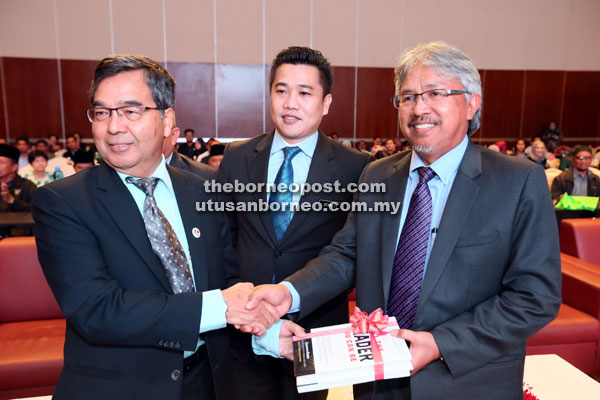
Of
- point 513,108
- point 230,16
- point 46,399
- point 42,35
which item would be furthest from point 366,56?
point 46,399

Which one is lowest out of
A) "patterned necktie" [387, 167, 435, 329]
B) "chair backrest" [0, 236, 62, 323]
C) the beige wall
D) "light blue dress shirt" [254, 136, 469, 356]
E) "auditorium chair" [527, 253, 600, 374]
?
"auditorium chair" [527, 253, 600, 374]

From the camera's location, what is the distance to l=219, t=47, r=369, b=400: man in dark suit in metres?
2.00

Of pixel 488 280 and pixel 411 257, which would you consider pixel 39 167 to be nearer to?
pixel 411 257

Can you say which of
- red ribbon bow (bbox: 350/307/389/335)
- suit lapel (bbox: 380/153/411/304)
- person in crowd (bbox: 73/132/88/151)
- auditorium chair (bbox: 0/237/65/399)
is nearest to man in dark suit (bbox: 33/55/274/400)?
red ribbon bow (bbox: 350/307/389/335)

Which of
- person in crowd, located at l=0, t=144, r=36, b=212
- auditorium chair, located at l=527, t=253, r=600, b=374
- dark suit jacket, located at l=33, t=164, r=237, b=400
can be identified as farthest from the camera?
person in crowd, located at l=0, t=144, r=36, b=212

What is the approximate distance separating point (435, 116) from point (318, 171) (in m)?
0.74

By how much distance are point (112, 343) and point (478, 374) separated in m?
1.12

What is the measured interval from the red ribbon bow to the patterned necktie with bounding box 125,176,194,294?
562 millimetres

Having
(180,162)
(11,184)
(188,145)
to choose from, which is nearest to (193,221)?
(180,162)

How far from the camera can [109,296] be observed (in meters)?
1.30

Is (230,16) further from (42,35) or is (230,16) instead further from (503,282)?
(503,282)

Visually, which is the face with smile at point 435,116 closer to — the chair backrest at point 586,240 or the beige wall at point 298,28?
the chair backrest at point 586,240

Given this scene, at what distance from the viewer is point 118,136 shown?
1.43 m

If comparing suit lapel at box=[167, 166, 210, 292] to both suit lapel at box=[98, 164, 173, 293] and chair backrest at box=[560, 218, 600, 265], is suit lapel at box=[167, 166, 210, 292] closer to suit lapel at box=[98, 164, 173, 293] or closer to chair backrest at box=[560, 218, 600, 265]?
suit lapel at box=[98, 164, 173, 293]
